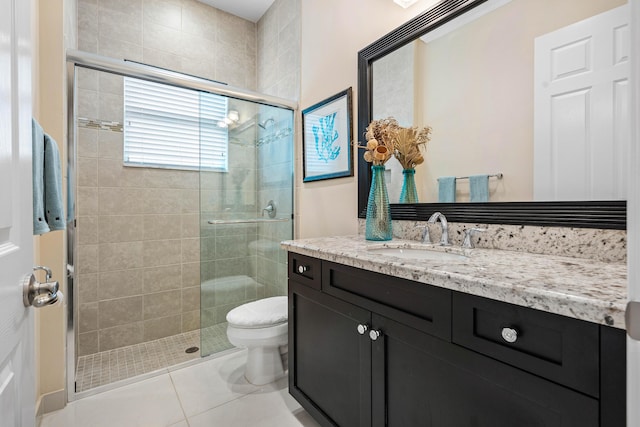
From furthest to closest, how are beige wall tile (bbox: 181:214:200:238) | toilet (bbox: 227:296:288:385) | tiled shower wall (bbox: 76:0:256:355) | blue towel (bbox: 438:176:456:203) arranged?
beige wall tile (bbox: 181:214:200:238) → tiled shower wall (bbox: 76:0:256:355) → toilet (bbox: 227:296:288:385) → blue towel (bbox: 438:176:456:203)

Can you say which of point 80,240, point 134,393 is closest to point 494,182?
point 134,393

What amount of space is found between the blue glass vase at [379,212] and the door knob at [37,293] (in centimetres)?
118

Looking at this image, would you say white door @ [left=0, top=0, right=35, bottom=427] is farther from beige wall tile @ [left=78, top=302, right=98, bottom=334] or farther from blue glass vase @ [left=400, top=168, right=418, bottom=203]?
beige wall tile @ [left=78, top=302, right=98, bottom=334]

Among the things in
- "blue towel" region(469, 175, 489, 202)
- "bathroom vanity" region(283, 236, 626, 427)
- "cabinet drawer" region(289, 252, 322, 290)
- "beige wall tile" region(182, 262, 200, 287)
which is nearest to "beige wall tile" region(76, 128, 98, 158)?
"beige wall tile" region(182, 262, 200, 287)

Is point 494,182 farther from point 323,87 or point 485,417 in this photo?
point 323,87

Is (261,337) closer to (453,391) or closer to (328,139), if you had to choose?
(453,391)

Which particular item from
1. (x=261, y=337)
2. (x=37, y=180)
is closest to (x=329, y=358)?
(x=261, y=337)

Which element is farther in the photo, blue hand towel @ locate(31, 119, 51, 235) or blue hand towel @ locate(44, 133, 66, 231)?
blue hand towel @ locate(44, 133, 66, 231)

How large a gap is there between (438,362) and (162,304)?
7.51 ft

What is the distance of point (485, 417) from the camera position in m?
0.73

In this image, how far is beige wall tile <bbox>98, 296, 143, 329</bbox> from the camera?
221 cm

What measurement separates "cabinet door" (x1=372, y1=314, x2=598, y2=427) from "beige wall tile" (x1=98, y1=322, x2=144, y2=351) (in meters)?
2.08

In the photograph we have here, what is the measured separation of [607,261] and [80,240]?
2.85m

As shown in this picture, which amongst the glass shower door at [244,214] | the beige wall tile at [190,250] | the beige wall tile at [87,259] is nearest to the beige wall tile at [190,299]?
the beige wall tile at [190,250]
